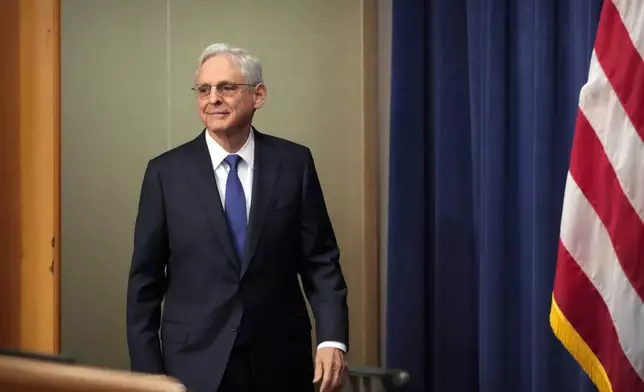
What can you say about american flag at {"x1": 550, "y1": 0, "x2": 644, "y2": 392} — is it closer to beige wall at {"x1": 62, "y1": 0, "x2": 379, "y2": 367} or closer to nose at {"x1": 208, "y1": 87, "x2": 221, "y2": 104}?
nose at {"x1": 208, "y1": 87, "x2": 221, "y2": 104}

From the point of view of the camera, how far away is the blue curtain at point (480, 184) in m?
1.86

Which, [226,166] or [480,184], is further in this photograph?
[480,184]

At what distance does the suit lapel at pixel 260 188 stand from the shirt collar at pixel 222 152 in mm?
15

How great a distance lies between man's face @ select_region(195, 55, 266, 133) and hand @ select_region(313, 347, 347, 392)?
0.56m

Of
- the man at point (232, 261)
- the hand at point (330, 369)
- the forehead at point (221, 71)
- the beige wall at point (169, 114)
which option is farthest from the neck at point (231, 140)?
the beige wall at point (169, 114)

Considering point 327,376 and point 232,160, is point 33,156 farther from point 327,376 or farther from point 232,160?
point 327,376

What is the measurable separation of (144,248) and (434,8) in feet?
3.58

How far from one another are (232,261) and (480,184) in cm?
74

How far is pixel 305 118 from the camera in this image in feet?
8.43

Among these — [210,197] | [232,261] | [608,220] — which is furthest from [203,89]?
[608,220]

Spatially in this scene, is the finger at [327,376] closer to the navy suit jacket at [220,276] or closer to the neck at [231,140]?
the navy suit jacket at [220,276]

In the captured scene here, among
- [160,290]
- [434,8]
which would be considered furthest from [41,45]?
[434,8]

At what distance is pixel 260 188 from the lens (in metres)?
1.82

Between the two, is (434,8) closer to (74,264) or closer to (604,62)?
(604,62)
